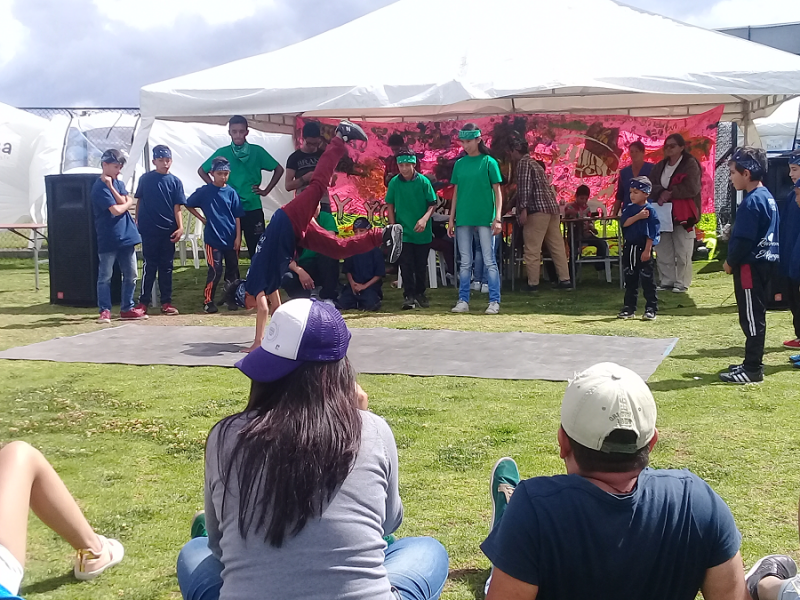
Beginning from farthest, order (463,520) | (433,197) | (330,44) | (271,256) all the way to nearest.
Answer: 1. (330,44)
2. (433,197)
3. (271,256)
4. (463,520)

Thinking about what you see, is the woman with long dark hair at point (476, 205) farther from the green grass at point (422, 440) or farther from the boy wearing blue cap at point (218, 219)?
the boy wearing blue cap at point (218, 219)

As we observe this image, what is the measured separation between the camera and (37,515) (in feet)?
9.36

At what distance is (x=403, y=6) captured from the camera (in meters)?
11.9

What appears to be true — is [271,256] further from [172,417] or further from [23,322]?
[23,322]

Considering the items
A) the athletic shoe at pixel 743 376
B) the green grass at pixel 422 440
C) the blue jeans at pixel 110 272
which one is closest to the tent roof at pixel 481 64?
the blue jeans at pixel 110 272

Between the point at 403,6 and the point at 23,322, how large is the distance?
6440 millimetres

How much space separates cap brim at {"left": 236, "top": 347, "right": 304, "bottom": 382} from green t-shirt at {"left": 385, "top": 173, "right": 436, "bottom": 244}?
7914mm

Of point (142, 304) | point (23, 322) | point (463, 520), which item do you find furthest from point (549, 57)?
point (463, 520)

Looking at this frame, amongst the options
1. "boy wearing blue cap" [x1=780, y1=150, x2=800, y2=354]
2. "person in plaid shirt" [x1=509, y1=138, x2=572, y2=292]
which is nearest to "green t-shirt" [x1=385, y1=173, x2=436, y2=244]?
"person in plaid shirt" [x1=509, y1=138, x2=572, y2=292]

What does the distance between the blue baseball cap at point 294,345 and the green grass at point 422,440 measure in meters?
1.26

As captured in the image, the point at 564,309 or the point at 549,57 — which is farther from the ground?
the point at 549,57

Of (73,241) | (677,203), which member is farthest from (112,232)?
(677,203)

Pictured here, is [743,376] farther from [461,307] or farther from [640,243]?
[461,307]

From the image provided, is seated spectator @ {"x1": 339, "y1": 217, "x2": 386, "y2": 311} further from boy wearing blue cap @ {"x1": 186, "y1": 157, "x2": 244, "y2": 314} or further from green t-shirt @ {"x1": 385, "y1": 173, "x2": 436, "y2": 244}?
boy wearing blue cap @ {"x1": 186, "y1": 157, "x2": 244, "y2": 314}
